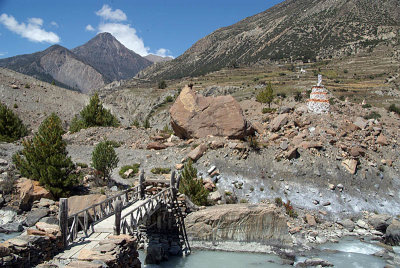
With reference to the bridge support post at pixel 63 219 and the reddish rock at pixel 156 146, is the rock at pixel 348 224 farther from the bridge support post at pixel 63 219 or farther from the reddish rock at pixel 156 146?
the bridge support post at pixel 63 219

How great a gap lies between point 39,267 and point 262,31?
128 metres

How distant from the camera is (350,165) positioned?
73.7 feet

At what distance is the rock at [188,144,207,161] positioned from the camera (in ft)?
77.5

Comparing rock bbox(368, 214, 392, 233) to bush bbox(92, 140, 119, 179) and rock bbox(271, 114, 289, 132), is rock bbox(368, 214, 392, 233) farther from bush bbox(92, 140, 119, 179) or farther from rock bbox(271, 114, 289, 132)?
bush bbox(92, 140, 119, 179)

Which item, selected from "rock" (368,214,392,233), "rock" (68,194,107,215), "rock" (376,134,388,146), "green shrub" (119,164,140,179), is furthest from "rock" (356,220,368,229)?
"green shrub" (119,164,140,179)

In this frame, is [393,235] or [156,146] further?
[156,146]

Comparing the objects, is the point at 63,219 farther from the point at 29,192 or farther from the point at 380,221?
the point at 380,221

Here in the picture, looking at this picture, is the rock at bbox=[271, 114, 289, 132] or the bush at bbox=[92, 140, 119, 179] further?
the rock at bbox=[271, 114, 289, 132]

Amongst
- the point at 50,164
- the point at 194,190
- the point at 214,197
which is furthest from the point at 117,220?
the point at 214,197

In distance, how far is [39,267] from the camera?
24.9ft

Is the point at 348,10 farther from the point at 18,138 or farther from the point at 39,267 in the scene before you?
the point at 39,267

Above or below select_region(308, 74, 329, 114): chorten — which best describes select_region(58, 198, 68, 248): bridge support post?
below

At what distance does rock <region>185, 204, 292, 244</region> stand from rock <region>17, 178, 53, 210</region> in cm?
964

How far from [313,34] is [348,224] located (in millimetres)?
90298
